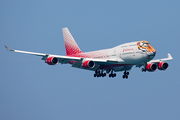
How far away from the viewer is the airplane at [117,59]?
6925cm

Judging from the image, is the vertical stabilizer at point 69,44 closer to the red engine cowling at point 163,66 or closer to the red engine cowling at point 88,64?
the red engine cowling at point 88,64

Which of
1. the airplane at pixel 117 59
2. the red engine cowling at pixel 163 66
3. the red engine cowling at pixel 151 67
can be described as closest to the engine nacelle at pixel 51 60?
the airplane at pixel 117 59

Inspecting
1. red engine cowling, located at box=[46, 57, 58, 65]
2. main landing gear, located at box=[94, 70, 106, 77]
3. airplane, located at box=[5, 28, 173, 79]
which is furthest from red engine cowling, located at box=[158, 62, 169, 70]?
red engine cowling, located at box=[46, 57, 58, 65]

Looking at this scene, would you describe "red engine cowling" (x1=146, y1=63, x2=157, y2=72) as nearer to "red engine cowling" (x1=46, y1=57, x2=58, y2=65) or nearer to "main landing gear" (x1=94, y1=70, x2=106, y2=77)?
"main landing gear" (x1=94, y1=70, x2=106, y2=77)

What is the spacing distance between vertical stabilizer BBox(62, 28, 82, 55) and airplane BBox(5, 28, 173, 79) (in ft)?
9.13

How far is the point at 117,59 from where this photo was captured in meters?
73.8

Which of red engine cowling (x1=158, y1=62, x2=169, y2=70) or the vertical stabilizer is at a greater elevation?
the vertical stabilizer

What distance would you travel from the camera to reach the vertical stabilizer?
294 ft

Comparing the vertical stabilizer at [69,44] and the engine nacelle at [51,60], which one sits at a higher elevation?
the vertical stabilizer at [69,44]

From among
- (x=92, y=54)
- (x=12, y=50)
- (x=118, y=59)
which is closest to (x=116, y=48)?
(x=118, y=59)

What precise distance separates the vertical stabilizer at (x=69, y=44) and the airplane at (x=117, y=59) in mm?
2783

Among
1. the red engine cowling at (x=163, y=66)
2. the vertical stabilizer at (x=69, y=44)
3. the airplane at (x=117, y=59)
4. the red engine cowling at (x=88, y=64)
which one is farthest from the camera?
the vertical stabilizer at (x=69, y=44)

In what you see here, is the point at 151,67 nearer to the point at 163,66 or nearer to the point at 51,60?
the point at 163,66

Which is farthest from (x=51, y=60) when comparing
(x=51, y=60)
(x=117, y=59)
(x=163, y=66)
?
(x=163, y=66)
